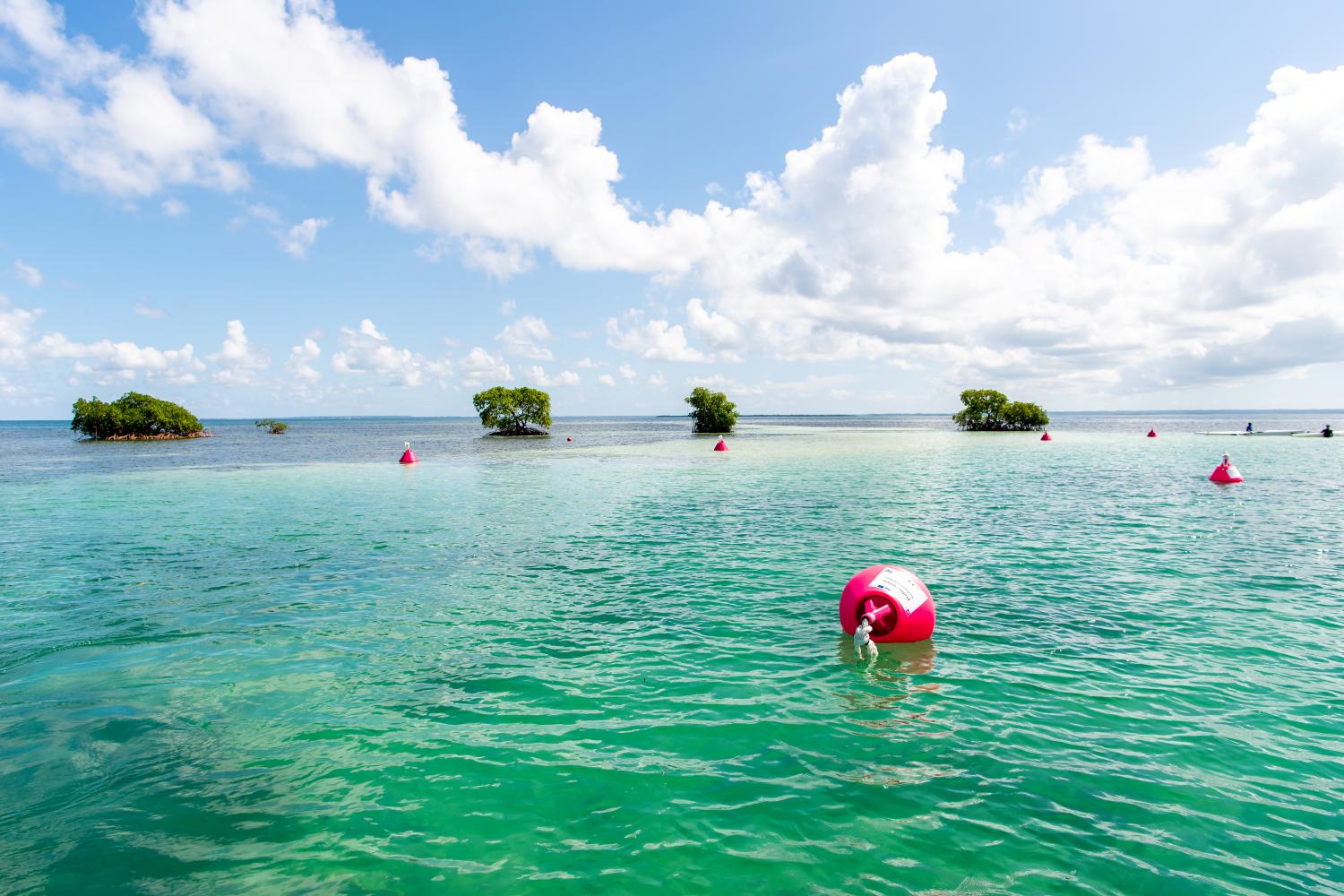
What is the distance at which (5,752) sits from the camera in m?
8.03

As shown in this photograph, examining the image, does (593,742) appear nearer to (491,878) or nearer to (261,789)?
(491,878)

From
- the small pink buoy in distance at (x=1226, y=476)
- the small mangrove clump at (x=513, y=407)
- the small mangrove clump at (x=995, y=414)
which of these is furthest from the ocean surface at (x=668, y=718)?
the small mangrove clump at (x=995, y=414)

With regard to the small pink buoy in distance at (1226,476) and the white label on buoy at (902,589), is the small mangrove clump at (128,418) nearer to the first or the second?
the white label on buoy at (902,589)

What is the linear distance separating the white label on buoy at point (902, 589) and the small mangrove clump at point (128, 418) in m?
122

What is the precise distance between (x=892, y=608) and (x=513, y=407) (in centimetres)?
10010

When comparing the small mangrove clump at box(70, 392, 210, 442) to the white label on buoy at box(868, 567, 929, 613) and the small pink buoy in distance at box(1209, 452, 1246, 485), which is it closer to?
the white label on buoy at box(868, 567, 929, 613)

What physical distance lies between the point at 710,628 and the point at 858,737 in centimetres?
451

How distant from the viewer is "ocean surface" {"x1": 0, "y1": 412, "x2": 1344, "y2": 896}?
604 cm

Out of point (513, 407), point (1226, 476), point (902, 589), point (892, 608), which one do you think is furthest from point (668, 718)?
point (513, 407)

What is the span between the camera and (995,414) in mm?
111125

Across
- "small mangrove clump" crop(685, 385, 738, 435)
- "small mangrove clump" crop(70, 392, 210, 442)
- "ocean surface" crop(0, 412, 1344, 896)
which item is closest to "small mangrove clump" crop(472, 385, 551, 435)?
"small mangrove clump" crop(685, 385, 738, 435)

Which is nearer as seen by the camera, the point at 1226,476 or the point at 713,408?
the point at 1226,476

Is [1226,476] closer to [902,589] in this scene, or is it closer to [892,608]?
[902,589]

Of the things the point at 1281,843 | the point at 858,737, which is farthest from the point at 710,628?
the point at 1281,843
